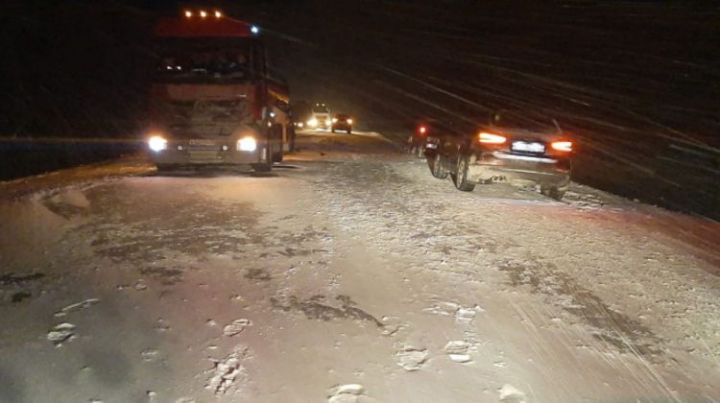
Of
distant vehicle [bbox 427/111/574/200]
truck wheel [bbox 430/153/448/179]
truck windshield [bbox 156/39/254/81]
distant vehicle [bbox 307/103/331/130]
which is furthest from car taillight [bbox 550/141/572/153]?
distant vehicle [bbox 307/103/331/130]

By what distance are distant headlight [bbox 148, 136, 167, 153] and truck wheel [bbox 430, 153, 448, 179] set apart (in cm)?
621

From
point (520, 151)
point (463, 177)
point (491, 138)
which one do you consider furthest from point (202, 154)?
point (520, 151)

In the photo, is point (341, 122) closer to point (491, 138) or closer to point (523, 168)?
point (491, 138)

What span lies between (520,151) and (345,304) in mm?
6769

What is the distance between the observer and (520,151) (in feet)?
38.2

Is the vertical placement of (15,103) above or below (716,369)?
above

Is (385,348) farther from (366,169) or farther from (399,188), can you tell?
(366,169)

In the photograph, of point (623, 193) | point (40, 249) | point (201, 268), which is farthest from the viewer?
point (623, 193)

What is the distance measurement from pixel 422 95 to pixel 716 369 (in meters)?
76.6

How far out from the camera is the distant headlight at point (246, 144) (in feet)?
46.0

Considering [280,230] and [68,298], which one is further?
[280,230]

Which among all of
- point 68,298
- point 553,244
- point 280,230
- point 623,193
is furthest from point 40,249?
point 623,193

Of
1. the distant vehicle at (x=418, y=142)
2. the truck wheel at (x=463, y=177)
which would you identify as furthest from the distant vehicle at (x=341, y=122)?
the truck wheel at (x=463, y=177)

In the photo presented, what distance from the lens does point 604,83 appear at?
47.8 meters
